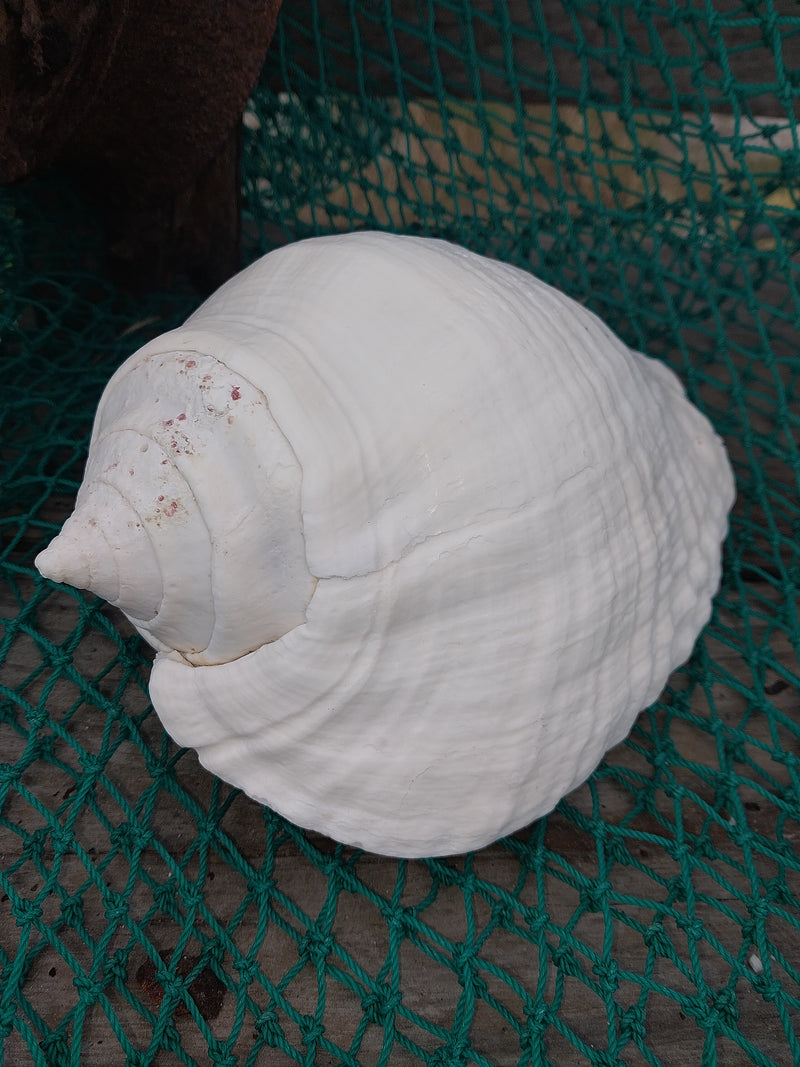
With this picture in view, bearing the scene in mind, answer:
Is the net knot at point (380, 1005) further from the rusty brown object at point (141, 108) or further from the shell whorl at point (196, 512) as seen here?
the rusty brown object at point (141, 108)

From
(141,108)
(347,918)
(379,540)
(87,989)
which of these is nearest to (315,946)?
(347,918)

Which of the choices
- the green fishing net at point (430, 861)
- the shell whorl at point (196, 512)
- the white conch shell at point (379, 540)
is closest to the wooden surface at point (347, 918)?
the green fishing net at point (430, 861)

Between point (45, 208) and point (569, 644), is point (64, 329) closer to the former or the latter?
point (45, 208)

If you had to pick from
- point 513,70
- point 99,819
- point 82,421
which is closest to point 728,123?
point 513,70

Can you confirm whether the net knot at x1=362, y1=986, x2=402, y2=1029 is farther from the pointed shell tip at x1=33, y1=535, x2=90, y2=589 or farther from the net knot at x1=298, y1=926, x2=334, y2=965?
the pointed shell tip at x1=33, y1=535, x2=90, y2=589

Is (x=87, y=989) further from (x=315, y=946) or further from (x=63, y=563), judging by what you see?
(x=63, y=563)

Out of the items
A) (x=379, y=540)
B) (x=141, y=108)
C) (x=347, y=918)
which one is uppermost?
(x=141, y=108)
